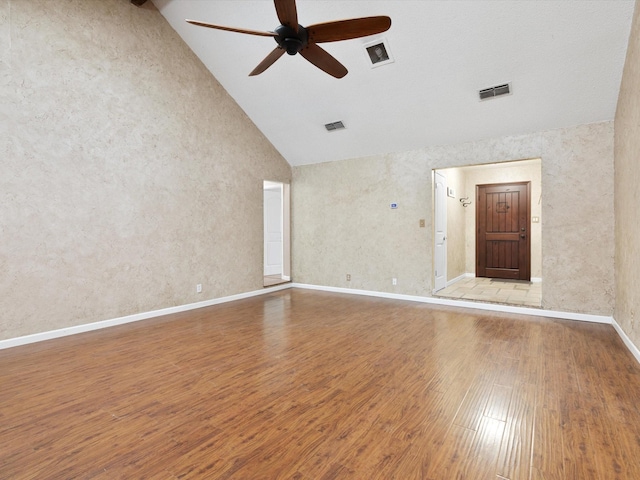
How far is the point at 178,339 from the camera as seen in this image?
3.74 m

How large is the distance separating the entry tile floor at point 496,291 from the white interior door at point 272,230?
4717 millimetres

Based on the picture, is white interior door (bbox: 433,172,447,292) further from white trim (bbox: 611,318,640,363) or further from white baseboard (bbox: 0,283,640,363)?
white trim (bbox: 611,318,640,363)

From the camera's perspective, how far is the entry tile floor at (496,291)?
537 centimetres

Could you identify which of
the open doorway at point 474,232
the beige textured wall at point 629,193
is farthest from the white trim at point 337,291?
the open doorway at point 474,232

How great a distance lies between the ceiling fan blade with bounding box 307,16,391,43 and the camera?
2.56 meters

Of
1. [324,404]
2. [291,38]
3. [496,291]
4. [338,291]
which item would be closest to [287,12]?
[291,38]

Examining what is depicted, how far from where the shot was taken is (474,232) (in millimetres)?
8305

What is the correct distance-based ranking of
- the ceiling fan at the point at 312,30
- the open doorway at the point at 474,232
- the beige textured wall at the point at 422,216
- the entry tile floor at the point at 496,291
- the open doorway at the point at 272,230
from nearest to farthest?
1. the ceiling fan at the point at 312,30
2. the beige textured wall at the point at 422,216
3. the entry tile floor at the point at 496,291
4. the open doorway at the point at 474,232
5. the open doorway at the point at 272,230

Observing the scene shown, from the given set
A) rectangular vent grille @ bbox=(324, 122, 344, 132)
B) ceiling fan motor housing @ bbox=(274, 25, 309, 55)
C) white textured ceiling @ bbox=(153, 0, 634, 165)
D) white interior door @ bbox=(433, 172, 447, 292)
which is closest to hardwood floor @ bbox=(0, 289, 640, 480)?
white interior door @ bbox=(433, 172, 447, 292)

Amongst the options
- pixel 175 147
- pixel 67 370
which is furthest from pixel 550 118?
pixel 67 370

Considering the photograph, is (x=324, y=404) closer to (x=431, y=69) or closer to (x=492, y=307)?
(x=492, y=307)

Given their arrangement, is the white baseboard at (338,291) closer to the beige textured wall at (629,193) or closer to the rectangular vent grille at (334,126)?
the beige textured wall at (629,193)

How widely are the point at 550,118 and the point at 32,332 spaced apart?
700 centimetres

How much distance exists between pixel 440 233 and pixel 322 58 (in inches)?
171
